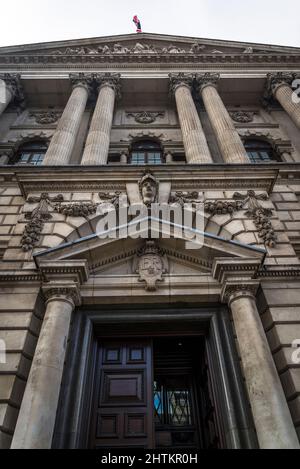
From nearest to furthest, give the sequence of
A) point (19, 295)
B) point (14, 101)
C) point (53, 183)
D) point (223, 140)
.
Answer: point (19, 295)
point (53, 183)
point (223, 140)
point (14, 101)

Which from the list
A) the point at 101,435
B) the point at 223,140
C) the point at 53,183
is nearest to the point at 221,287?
the point at 101,435

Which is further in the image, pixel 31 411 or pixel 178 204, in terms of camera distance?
pixel 178 204

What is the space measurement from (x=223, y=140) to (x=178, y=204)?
627cm

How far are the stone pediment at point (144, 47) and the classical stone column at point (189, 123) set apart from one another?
121 inches

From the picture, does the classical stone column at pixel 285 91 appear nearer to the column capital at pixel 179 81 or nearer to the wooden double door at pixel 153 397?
the column capital at pixel 179 81

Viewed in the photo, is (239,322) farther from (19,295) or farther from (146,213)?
(19,295)

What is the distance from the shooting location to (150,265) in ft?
30.1

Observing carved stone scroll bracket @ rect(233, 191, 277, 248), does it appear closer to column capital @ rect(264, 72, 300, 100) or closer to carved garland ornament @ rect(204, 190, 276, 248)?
carved garland ornament @ rect(204, 190, 276, 248)

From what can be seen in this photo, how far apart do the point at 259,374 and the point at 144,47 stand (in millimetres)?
24388

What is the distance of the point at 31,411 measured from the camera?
19.9 ft

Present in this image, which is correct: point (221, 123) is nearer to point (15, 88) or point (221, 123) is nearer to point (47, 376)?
point (15, 88)

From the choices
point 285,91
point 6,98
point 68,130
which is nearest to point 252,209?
point 68,130

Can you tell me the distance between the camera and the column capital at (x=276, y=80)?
20.6 metres

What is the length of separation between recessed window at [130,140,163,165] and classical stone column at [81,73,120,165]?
1754 millimetres
